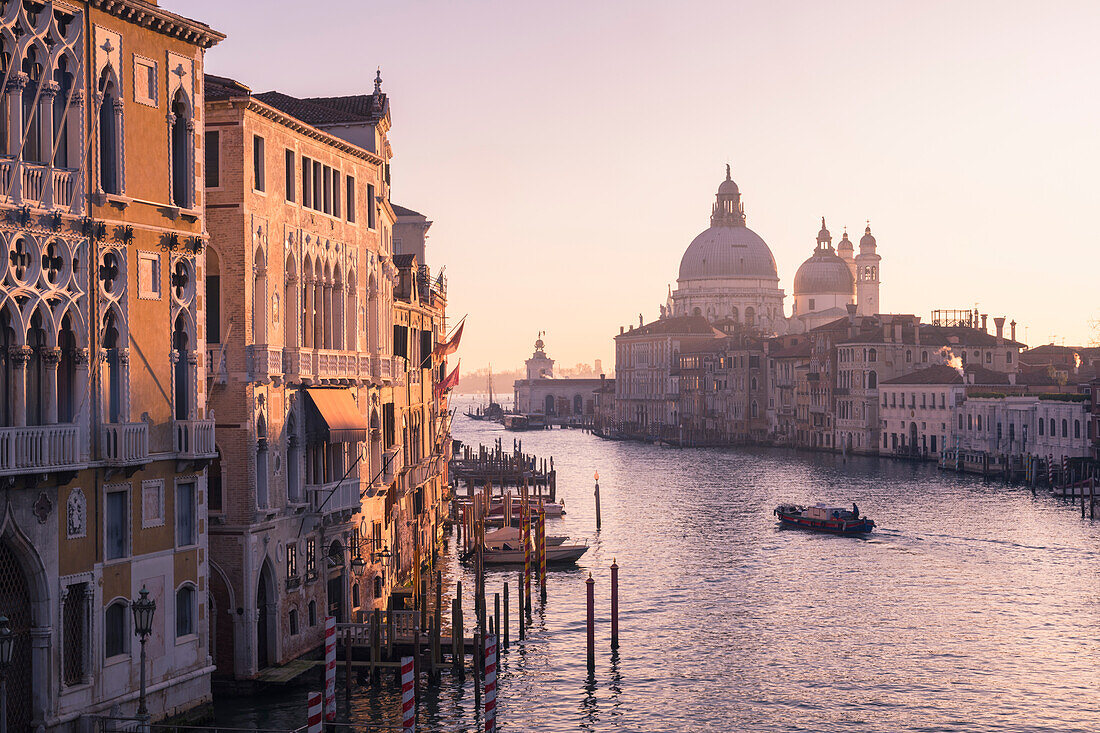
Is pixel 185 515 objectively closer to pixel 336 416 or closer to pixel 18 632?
pixel 18 632

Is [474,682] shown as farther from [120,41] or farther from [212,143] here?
[120,41]

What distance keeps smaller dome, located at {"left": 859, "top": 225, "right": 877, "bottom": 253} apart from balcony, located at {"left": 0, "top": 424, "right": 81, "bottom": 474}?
145 meters

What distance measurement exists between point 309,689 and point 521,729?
369cm

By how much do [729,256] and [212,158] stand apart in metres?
149

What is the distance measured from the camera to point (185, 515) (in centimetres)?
1983

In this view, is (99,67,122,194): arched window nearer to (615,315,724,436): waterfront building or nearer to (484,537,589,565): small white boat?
(484,537,589,565): small white boat

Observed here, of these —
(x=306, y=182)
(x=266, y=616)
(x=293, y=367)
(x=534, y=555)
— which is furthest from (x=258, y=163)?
(x=534, y=555)

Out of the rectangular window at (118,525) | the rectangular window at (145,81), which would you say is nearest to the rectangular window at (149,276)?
the rectangular window at (145,81)

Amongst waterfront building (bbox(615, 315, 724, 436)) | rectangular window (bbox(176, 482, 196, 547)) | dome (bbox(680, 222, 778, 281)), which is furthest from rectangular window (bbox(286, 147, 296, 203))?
dome (bbox(680, 222, 778, 281))

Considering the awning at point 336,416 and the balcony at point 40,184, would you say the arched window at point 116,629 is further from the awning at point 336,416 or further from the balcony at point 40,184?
the awning at point 336,416

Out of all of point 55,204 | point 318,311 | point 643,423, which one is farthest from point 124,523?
Result: point 643,423

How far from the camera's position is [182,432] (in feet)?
63.8

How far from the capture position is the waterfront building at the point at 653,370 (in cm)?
14300

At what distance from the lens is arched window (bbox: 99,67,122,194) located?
18234 mm
